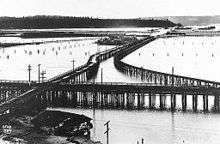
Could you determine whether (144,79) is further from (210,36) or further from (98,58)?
(210,36)

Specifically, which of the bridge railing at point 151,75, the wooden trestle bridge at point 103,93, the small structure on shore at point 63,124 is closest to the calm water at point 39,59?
the bridge railing at point 151,75

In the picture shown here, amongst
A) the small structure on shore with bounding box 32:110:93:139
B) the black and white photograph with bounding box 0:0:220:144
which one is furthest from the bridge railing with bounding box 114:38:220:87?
the small structure on shore with bounding box 32:110:93:139

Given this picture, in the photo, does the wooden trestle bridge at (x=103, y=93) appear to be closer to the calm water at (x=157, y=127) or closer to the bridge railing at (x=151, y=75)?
the calm water at (x=157, y=127)

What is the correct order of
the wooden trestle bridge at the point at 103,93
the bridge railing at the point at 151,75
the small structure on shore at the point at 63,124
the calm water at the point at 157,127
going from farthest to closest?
the bridge railing at the point at 151,75 → the wooden trestle bridge at the point at 103,93 → the small structure on shore at the point at 63,124 → the calm water at the point at 157,127

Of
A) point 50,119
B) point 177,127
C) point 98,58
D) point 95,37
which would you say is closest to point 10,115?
point 50,119

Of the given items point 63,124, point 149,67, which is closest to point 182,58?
point 149,67

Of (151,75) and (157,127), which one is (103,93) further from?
(151,75)
